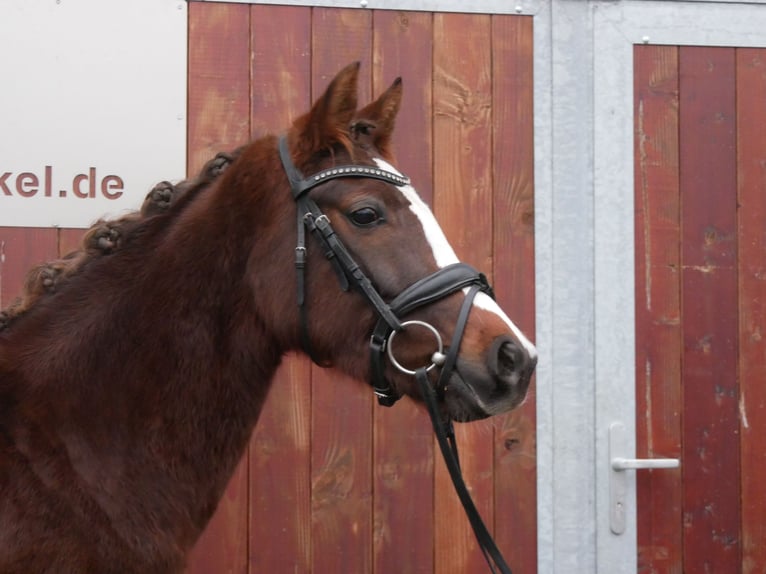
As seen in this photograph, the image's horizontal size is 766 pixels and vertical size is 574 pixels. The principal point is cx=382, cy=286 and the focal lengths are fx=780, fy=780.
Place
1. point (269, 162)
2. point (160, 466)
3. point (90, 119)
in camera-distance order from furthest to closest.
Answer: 1. point (90, 119)
2. point (269, 162)
3. point (160, 466)

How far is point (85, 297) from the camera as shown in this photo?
2.06 meters

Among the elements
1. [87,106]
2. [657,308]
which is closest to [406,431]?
[657,308]

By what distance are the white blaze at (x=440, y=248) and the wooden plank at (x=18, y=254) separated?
1.56 metres

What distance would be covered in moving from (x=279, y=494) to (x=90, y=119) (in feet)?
5.30

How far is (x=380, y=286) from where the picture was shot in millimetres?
1942

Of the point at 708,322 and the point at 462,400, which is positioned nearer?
the point at 462,400

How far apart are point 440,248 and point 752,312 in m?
1.92

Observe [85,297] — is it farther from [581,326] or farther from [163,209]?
[581,326]

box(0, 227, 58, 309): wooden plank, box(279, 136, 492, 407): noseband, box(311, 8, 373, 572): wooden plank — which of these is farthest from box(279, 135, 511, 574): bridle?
box(0, 227, 58, 309): wooden plank

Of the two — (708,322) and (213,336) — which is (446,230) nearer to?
(708,322)

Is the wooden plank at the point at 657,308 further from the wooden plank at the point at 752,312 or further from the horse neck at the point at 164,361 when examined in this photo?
the horse neck at the point at 164,361

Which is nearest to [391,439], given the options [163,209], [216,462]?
[216,462]

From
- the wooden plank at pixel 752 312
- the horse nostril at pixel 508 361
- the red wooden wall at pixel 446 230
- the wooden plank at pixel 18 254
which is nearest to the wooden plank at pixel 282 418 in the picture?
the red wooden wall at pixel 446 230

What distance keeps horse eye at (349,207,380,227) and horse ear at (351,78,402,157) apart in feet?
0.73
